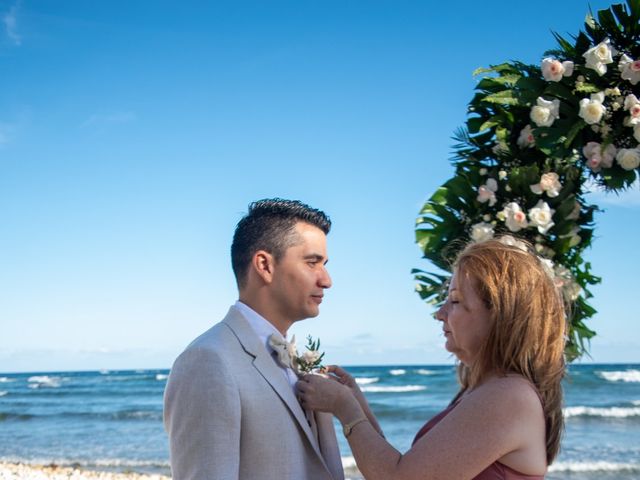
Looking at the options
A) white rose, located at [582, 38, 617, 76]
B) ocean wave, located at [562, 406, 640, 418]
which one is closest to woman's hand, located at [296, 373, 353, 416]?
white rose, located at [582, 38, 617, 76]

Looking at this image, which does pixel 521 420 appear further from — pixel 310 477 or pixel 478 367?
pixel 310 477

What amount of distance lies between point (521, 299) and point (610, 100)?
2.09 meters

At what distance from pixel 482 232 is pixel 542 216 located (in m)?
0.36

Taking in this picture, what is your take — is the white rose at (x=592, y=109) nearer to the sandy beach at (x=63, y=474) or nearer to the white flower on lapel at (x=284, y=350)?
the white flower on lapel at (x=284, y=350)

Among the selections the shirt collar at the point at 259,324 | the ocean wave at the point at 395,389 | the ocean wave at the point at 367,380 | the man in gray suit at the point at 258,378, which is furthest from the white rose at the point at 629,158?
the ocean wave at the point at 367,380

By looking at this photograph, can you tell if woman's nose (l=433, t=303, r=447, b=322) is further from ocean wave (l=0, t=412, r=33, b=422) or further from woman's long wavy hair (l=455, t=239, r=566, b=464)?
ocean wave (l=0, t=412, r=33, b=422)

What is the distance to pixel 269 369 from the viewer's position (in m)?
3.19

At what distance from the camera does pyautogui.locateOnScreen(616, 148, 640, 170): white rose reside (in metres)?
4.55

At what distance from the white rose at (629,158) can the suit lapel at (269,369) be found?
2.48m

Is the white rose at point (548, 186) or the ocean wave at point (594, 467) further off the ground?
the white rose at point (548, 186)

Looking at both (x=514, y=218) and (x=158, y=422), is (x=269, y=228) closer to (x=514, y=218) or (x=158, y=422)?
(x=514, y=218)

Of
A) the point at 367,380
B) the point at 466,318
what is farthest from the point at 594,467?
the point at 367,380

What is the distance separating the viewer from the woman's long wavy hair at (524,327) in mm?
3045

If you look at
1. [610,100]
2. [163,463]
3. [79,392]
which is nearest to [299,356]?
[610,100]
